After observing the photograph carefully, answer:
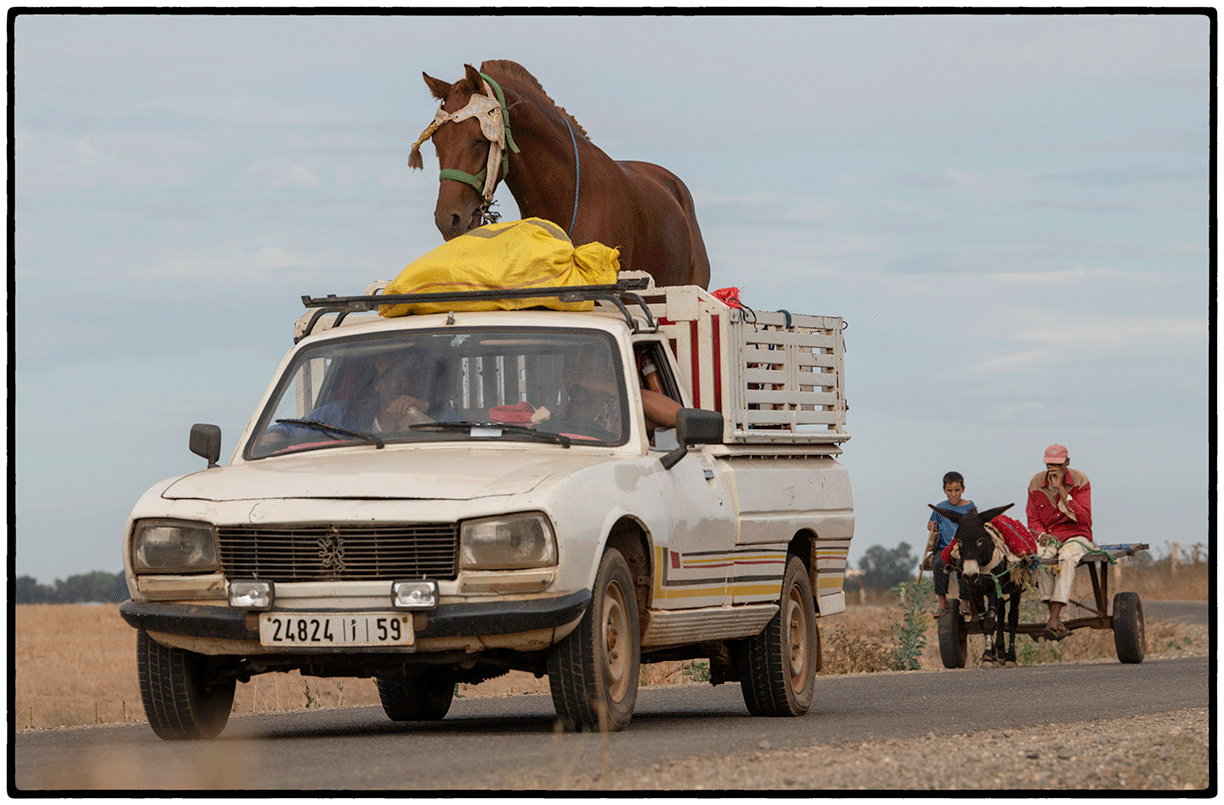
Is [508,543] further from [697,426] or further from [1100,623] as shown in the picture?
[1100,623]

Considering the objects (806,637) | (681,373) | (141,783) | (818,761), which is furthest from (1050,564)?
(141,783)

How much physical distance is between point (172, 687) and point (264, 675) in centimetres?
1446

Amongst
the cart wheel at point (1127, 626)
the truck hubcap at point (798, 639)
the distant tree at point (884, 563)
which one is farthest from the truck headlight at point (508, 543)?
the distant tree at point (884, 563)

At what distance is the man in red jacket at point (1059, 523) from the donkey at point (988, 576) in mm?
384

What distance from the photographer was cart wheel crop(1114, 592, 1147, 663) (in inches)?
832

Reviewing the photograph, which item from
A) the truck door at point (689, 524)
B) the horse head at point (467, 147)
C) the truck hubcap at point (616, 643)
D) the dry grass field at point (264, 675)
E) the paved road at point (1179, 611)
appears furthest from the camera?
the paved road at point (1179, 611)

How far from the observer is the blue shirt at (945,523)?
22.1 m

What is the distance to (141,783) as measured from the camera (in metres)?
7.96

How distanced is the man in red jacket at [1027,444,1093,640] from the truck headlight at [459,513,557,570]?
43.2ft

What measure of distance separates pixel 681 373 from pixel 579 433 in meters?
1.43

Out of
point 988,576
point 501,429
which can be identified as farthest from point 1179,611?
point 501,429

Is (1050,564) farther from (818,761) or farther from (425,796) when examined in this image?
(425,796)

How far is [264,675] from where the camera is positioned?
79.0 ft

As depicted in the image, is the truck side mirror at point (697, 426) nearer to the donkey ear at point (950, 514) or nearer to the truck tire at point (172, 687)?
the truck tire at point (172, 687)
